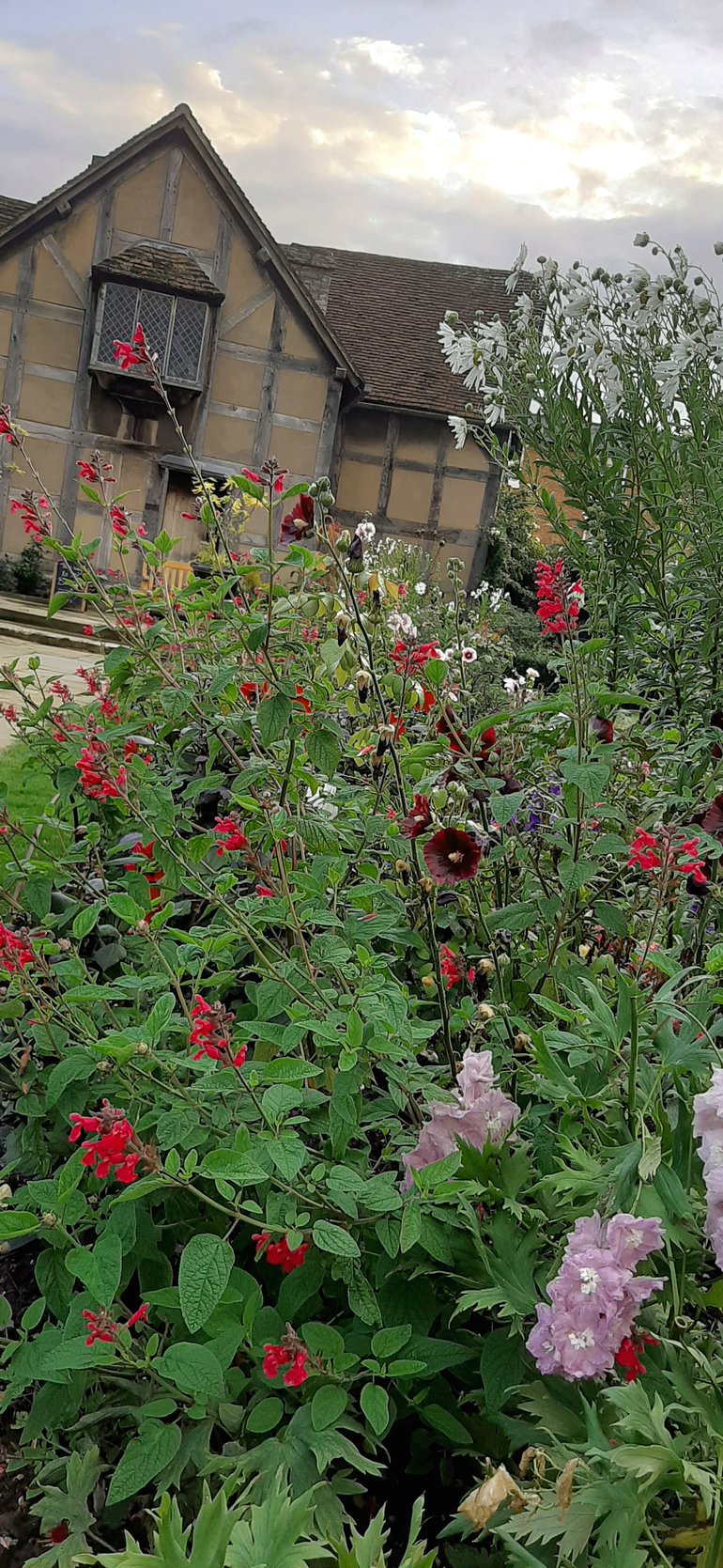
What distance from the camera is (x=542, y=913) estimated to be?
1.84 m

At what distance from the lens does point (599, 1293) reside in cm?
114

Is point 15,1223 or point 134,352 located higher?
point 134,352

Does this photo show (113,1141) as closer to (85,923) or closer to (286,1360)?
(286,1360)

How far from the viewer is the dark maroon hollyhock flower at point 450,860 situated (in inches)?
66.7

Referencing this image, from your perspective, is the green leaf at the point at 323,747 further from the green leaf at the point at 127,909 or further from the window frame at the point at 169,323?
the window frame at the point at 169,323

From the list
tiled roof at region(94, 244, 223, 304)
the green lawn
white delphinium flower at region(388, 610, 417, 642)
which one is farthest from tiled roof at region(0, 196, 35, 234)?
white delphinium flower at region(388, 610, 417, 642)

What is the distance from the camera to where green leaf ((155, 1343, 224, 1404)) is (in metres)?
1.24

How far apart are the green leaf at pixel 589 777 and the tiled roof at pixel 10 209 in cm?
1653

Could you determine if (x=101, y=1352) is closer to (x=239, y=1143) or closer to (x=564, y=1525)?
(x=239, y=1143)

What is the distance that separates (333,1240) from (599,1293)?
0.31 metres

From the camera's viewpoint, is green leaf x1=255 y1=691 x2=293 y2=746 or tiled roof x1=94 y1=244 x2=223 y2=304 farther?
tiled roof x1=94 y1=244 x2=223 y2=304

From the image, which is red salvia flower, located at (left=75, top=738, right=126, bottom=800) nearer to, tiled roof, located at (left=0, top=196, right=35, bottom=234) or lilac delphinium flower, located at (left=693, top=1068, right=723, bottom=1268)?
lilac delphinium flower, located at (left=693, top=1068, right=723, bottom=1268)

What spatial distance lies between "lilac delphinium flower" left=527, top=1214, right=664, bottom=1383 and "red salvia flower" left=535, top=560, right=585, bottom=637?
1007 mm

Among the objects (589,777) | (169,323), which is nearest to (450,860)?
(589,777)
